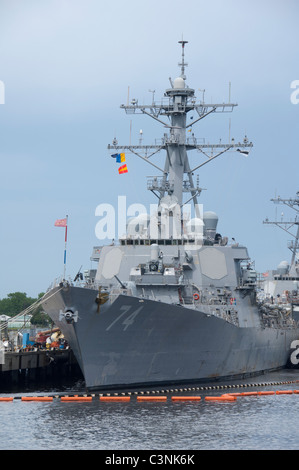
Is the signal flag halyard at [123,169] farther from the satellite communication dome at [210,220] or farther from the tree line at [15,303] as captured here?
the tree line at [15,303]

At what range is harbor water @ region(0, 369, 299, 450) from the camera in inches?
712

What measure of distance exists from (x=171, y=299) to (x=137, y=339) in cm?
301

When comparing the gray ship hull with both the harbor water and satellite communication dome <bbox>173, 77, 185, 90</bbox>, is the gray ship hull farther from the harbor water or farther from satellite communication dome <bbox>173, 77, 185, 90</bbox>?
satellite communication dome <bbox>173, 77, 185, 90</bbox>

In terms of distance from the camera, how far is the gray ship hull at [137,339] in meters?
23.9

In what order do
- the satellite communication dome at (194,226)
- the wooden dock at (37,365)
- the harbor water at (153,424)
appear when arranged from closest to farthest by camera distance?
the harbor water at (153,424)
the wooden dock at (37,365)
the satellite communication dome at (194,226)

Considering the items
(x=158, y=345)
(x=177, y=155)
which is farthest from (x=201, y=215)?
(x=158, y=345)

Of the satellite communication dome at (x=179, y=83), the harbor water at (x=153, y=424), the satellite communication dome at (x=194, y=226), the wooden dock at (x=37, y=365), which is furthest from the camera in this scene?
the satellite communication dome at (x=179, y=83)

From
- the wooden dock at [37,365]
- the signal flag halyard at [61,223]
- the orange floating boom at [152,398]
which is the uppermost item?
the signal flag halyard at [61,223]

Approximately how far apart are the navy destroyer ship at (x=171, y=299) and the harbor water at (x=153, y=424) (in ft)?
3.57

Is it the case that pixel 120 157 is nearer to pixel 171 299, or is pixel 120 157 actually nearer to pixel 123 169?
pixel 123 169

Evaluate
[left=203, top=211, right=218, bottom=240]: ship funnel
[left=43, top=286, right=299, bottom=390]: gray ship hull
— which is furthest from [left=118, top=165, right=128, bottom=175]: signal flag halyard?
[left=43, top=286, right=299, bottom=390]: gray ship hull

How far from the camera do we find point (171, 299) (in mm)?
27266

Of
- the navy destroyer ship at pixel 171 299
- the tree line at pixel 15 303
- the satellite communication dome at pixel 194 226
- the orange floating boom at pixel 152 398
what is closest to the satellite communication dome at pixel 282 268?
the navy destroyer ship at pixel 171 299
